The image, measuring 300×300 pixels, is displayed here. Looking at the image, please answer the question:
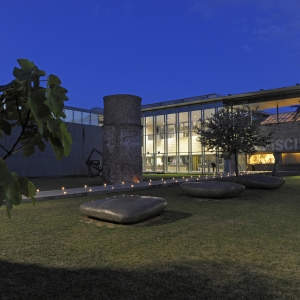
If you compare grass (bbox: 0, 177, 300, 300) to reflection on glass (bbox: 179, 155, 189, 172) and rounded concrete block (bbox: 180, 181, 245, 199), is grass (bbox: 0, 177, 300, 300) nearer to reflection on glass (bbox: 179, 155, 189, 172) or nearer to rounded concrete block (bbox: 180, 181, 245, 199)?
rounded concrete block (bbox: 180, 181, 245, 199)

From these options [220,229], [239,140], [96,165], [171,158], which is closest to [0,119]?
[220,229]

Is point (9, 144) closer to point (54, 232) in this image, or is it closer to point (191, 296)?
point (54, 232)

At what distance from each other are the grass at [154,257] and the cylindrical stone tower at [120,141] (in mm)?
8476

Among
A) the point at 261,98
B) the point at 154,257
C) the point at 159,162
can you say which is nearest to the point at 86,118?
the point at 159,162

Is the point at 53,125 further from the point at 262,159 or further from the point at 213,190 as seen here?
the point at 262,159

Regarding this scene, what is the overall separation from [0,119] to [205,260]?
3.57m

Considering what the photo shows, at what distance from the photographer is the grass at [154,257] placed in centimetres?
320

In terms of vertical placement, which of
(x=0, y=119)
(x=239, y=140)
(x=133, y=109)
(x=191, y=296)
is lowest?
(x=191, y=296)

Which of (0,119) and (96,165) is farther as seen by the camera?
(96,165)

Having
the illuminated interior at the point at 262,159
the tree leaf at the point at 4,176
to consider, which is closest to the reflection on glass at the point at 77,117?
the illuminated interior at the point at 262,159

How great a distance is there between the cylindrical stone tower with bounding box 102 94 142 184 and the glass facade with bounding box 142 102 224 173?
18.7 metres

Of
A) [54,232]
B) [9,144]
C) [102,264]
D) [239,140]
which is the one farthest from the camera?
[9,144]

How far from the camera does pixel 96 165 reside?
83.7 ft

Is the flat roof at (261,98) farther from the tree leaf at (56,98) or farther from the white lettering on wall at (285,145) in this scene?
the tree leaf at (56,98)
